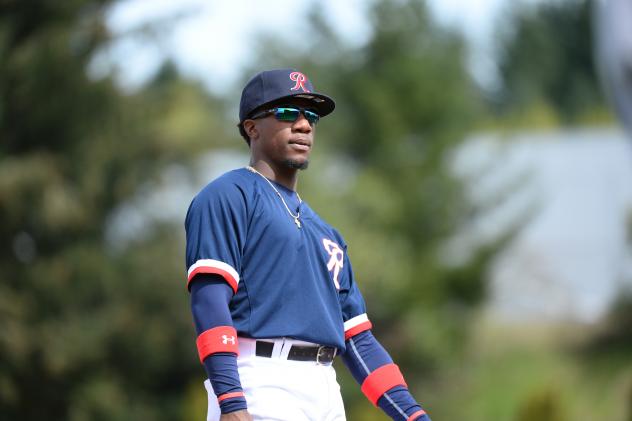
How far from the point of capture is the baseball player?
173 inches

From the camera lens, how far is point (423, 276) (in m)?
27.8

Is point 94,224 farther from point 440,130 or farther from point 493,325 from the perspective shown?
point 493,325

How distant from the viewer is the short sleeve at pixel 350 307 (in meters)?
4.97

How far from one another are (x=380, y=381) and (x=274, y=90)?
1.27 m

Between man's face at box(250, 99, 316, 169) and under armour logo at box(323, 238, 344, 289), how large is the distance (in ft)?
1.12

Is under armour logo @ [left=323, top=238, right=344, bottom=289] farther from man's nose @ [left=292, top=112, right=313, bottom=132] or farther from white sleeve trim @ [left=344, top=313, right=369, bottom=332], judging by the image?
man's nose @ [left=292, top=112, right=313, bottom=132]

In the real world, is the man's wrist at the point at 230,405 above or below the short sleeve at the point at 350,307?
below

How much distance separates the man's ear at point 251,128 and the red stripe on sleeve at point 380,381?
1098 mm

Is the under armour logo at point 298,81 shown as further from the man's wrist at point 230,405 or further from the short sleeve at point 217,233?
the man's wrist at point 230,405

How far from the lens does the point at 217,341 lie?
14.1ft

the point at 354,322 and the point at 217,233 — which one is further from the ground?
the point at 217,233

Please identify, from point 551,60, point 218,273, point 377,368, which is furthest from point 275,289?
point 551,60

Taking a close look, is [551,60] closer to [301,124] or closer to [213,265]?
[301,124]

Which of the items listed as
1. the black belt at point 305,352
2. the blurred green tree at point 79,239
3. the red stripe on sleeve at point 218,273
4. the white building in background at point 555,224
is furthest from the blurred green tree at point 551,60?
the red stripe on sleeve at point 218,273
